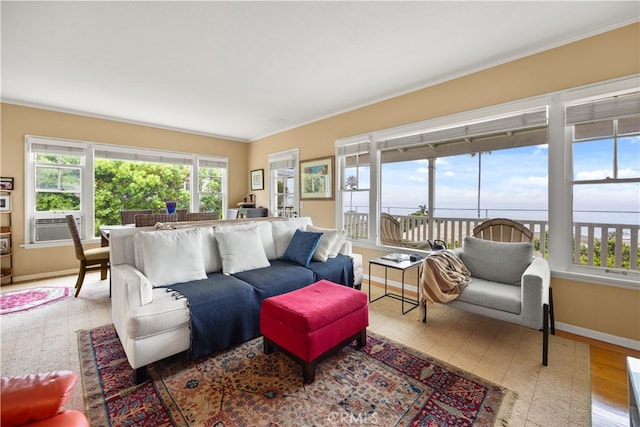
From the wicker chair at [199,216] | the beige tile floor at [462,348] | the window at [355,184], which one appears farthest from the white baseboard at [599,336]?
the wicker chair at [199,216]

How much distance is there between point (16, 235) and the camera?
4.08 metres

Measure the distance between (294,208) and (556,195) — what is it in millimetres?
3952

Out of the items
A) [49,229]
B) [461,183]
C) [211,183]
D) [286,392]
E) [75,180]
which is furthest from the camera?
[211,183]

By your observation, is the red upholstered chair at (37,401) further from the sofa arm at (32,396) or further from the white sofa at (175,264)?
the white sofa at (175,264)

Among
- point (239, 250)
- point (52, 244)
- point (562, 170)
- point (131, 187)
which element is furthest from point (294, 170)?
point (131, 187)

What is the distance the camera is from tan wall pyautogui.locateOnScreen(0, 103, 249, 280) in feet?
13.1

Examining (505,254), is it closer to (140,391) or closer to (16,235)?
(140,391)

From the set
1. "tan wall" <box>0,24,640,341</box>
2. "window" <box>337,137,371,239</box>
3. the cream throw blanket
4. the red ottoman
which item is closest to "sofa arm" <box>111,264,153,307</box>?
the red ottoman

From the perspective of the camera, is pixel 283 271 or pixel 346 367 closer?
pixel 346 367

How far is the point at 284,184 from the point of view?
18.8 ft

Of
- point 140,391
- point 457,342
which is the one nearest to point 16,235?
point 140,391

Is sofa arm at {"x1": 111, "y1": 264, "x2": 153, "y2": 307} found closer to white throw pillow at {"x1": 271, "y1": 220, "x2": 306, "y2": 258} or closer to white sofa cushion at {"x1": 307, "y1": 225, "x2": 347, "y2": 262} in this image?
white throw pillow at {"x1": 271, "y1": 220, "x2": 306, "y2": 258}

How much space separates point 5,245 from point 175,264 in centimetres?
367

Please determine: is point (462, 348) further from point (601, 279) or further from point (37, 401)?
point (37, 401)
